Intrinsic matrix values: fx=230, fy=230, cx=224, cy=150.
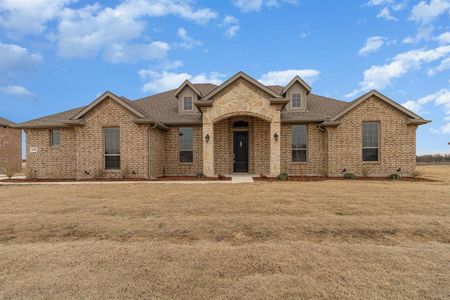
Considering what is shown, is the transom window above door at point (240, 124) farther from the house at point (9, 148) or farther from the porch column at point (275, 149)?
the house at point (9, 148)

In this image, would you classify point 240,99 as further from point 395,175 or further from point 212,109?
point 395,175

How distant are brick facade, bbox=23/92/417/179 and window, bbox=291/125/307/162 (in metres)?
0.26

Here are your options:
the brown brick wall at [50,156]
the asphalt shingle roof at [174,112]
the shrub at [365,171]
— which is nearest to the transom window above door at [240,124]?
the asphalt shingle roof at [174,112]

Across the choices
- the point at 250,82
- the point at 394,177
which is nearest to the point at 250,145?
the point at 250,82

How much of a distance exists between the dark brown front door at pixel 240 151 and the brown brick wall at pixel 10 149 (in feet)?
64.5

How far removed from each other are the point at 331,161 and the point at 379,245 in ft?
34.7

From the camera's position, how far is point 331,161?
13.9 m

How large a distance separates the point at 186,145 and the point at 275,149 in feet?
18.8

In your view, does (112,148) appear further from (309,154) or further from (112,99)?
(309,154)

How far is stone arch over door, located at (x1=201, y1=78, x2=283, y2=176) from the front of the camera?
44.0ft

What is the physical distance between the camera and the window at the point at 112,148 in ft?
44.1

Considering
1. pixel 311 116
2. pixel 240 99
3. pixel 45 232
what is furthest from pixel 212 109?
pixel 45 232

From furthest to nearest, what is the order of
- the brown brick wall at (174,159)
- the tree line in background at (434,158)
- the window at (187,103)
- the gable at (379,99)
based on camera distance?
the tree line in background at (434,158) < the window at (187,103) < the brown brick wall at (174,159) < the gable at (379,99)

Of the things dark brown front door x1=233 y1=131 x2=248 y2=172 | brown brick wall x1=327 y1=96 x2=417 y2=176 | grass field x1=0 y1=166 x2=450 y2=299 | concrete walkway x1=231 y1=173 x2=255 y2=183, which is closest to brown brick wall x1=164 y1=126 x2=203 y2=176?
→ dark brown front door x1=233 y1=131 x2=248 y2=172
